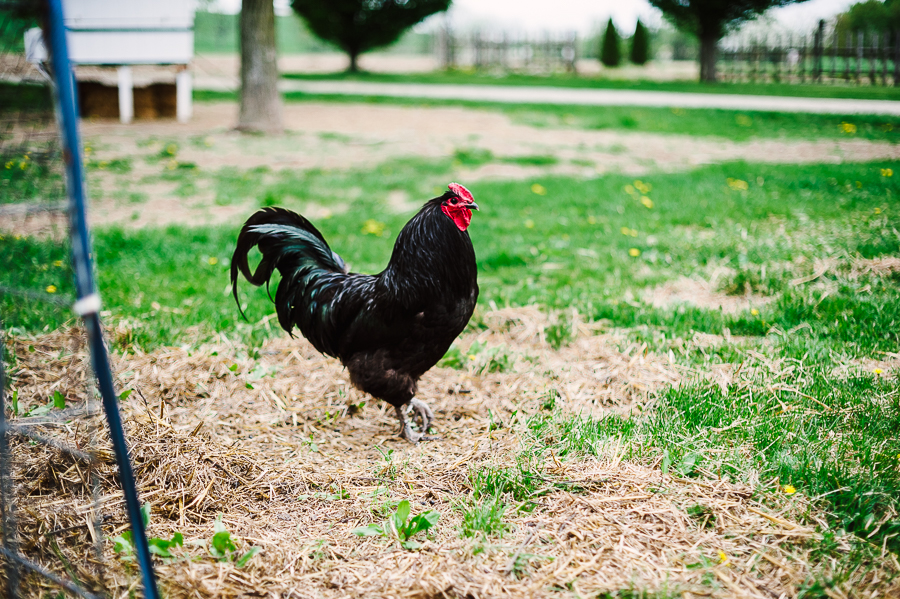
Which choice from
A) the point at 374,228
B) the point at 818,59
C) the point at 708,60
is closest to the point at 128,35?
the point at 374,228

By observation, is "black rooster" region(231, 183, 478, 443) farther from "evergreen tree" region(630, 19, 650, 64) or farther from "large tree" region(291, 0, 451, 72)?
"evergreen tree" region(630, 19, 650, 64)

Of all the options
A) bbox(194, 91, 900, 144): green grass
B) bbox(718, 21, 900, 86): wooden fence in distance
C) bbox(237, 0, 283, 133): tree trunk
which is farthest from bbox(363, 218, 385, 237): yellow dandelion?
bbox(718, 21, 900, 86): wooden fence in distance

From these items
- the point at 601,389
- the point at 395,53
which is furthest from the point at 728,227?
the point at 395,53

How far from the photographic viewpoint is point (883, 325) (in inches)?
166

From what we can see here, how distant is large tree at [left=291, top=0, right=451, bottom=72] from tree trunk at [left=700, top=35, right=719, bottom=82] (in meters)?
10.9

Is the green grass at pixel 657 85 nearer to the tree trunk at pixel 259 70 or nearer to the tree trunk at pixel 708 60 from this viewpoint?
the tree trunk at pixel 708 60

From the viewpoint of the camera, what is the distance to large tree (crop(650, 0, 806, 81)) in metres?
24.0

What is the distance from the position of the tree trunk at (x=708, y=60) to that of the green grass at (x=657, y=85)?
105 centimetres

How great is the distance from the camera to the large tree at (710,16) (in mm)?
23984

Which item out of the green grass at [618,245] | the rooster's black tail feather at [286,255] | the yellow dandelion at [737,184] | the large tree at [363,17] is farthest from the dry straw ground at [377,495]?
the large tree at [363,17]

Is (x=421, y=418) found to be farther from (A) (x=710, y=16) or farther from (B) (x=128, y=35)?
(A) (x=710, y=16)

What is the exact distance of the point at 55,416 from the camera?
206 cm

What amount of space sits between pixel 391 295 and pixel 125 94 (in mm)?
13246

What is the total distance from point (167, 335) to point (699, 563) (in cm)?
369
